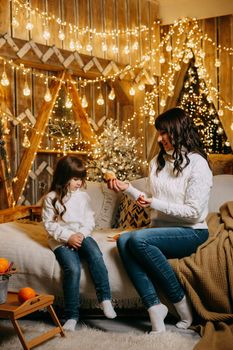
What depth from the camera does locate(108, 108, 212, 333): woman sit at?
2.67m

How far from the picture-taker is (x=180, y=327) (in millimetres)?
2701

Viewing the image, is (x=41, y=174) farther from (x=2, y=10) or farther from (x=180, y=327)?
(x=180, y=327)

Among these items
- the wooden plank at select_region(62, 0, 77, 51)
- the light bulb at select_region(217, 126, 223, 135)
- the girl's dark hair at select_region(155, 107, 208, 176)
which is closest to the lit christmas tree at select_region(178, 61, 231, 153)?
the light bulb at select_region(217, 126, 223, 135)

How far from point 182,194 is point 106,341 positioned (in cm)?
84

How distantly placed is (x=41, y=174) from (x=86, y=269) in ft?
8.14

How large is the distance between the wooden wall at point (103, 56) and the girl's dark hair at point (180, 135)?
2.02m

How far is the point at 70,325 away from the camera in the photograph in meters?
2.70

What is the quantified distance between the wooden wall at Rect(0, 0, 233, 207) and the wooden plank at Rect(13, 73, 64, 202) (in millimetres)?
116

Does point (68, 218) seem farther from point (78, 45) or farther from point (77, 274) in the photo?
point (78, 45)

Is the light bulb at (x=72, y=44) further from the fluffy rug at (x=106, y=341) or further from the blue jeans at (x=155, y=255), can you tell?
the fluffy rug at (x=106, y=341)

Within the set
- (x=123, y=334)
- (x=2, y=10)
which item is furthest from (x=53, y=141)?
(x=123, y=334)

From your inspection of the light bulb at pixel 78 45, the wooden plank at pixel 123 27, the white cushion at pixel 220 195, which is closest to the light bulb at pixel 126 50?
the wooden plank at pixel 123 27

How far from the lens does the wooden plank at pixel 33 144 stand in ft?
15.6

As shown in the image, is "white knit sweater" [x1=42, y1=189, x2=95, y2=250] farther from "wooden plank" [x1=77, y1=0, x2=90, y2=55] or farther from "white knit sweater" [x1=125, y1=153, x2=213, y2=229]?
"wooden plank" [x1=77, y1=0, x2=90, y2=55]
